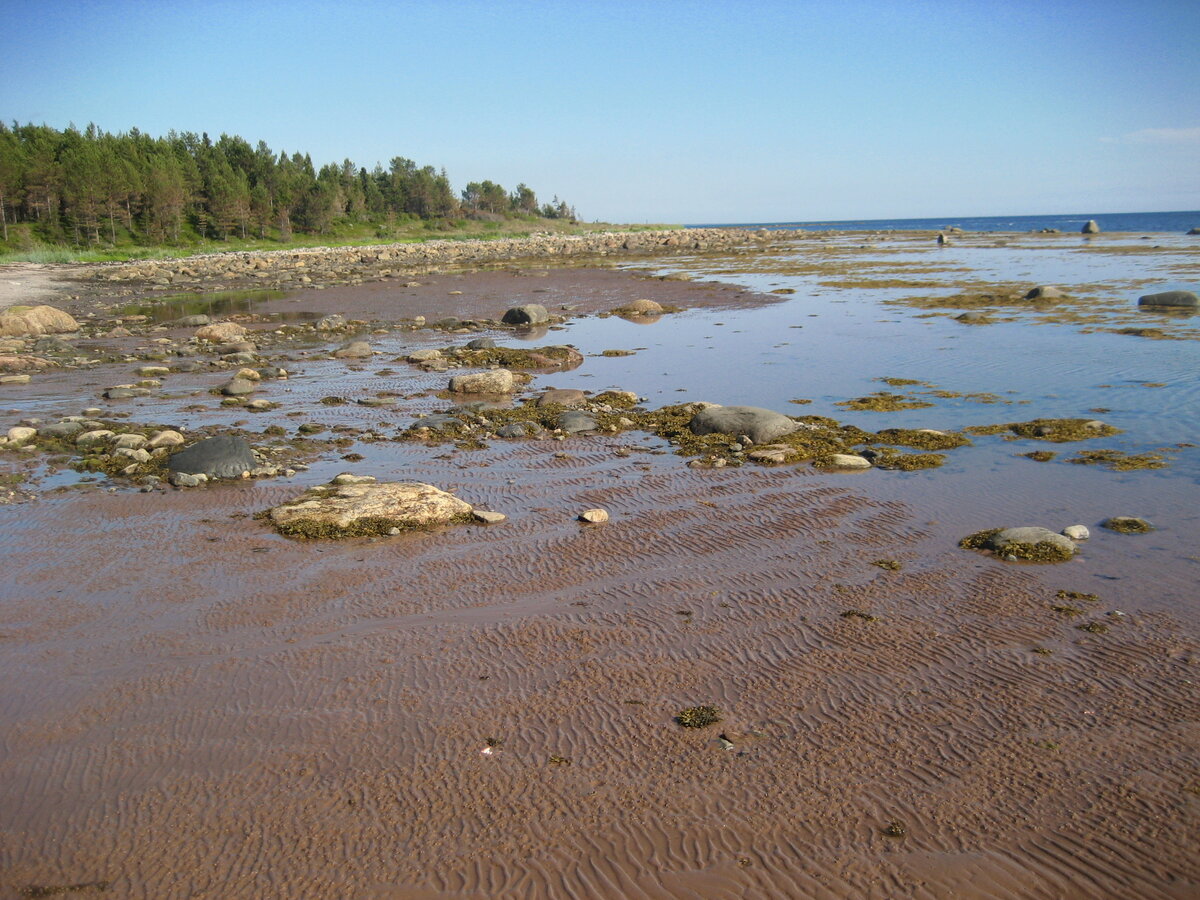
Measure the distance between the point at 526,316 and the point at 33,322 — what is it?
1753cm

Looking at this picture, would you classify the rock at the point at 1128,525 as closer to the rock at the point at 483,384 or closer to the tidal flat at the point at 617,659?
the tidal flat at the point at 617,659

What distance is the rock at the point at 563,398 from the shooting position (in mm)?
16123

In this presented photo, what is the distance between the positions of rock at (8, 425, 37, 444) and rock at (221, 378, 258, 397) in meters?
4.06

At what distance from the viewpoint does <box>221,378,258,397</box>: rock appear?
17.6 metres

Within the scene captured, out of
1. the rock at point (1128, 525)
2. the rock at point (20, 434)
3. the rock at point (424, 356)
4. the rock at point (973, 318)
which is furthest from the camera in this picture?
the rock at point (973, 318)

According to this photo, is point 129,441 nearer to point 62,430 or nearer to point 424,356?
point 62,430

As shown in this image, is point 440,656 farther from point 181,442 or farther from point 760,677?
point 181,442

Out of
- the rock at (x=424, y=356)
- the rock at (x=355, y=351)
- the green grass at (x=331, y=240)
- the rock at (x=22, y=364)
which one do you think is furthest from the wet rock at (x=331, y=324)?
the green grass at (x=331, y=240)

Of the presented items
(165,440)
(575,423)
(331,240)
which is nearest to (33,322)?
(165,440)

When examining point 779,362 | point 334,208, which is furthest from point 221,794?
point 334,208

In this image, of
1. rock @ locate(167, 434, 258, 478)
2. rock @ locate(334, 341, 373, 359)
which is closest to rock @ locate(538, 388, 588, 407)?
rock @ locate(167, 434, 258, 478)

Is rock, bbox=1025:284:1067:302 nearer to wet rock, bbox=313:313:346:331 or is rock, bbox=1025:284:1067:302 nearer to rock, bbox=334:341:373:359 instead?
rock, bbox=334:341:373:359

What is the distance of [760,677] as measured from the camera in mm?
6672

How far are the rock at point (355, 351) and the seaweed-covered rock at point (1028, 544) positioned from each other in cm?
1792
